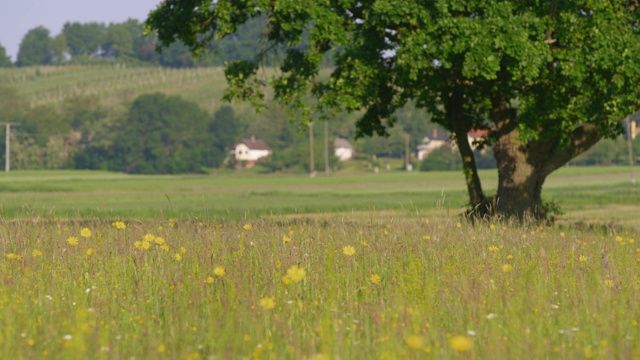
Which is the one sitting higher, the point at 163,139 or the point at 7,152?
the point at 163,139

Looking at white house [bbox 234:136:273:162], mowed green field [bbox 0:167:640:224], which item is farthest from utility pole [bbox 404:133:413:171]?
mowed green field [bbox 0:167:640:224]

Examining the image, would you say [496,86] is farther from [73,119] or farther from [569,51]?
[73,119]

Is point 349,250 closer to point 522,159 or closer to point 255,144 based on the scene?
point 522,159

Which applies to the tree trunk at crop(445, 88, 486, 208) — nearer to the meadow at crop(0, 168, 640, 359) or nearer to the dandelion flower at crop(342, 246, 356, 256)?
the meadow at crop(0, 168, 640, 359)

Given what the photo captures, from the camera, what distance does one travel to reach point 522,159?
26938 mm

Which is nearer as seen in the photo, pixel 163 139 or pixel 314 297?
pixel 314 297

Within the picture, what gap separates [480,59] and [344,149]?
159 meters

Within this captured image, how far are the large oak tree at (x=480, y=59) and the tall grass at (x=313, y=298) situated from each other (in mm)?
9657

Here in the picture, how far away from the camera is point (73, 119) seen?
187m

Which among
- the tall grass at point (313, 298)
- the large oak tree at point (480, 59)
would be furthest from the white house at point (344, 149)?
the tall grass at point (313, 298)

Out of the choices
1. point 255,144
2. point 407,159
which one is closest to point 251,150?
point 255,144

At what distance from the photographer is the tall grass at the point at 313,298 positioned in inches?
270

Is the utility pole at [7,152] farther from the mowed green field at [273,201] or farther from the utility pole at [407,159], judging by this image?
the utility pole at [407,159]

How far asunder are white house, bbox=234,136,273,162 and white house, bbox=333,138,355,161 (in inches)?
544
